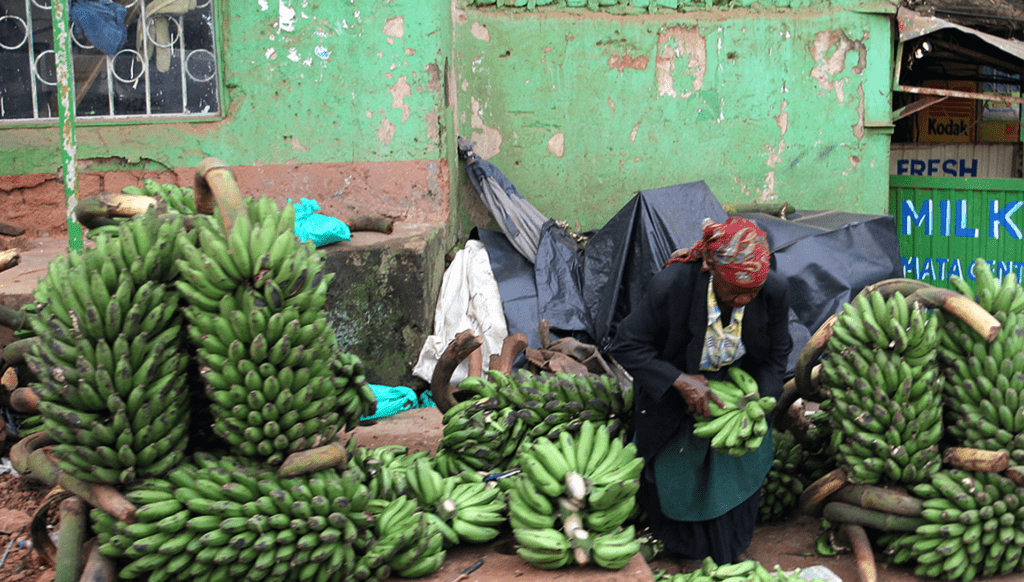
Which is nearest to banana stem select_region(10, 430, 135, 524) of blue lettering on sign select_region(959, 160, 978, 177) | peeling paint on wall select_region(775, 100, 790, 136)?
peeling paint on wall select_region(775, 100, 790, 136)

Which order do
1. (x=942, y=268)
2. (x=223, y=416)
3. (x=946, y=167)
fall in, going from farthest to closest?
(x=946, y=167), (x=942, y=268), (x=223, y=416)

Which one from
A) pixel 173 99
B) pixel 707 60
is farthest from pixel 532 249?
pixel 173 99

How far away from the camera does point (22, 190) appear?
538cm

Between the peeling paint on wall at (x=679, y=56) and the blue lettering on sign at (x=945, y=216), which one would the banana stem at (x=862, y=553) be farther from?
the blue lettering on sign at (x=945, y=216)

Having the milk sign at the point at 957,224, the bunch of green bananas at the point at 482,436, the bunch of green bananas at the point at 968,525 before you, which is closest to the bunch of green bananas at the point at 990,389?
the bunch of green bananas at the point at 968,525

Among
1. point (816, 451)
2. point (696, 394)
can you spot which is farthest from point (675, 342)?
point (816, 451)

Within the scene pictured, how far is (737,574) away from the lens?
267cm

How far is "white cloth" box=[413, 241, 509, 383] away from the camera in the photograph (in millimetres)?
5762

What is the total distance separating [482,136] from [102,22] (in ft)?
9.79

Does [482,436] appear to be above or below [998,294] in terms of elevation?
below

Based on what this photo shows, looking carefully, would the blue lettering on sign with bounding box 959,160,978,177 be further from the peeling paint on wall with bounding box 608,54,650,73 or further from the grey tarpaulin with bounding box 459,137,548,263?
the grey tarpaulin with bounding box 459,137,548,263

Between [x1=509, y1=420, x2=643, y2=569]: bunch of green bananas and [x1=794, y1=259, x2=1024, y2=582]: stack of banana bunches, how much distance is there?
879 millimetres

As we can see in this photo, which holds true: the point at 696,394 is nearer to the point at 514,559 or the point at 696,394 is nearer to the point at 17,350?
the point at 514,559

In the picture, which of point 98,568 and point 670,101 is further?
point 670,101
